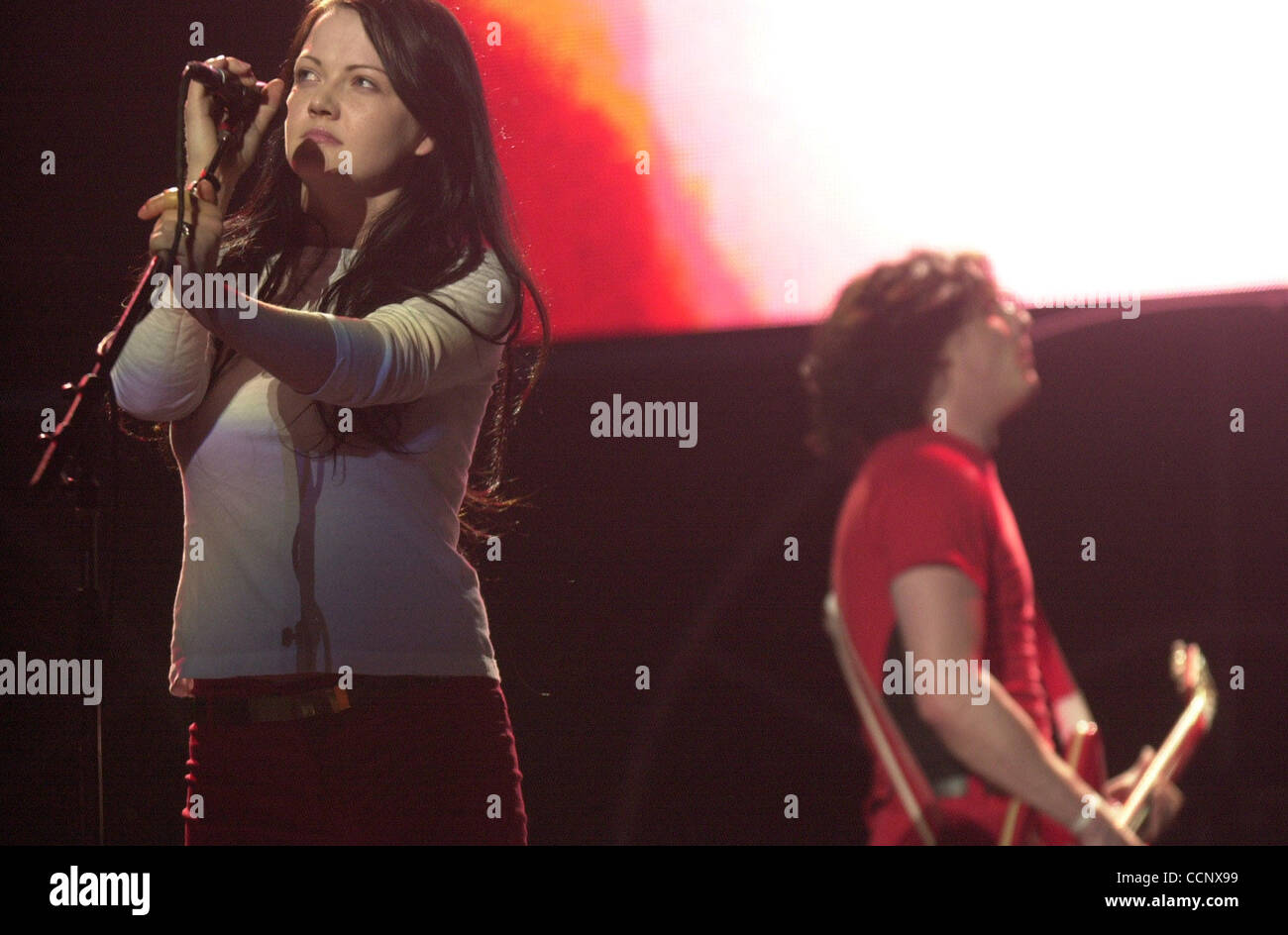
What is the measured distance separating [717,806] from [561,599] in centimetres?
49

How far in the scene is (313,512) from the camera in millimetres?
1256

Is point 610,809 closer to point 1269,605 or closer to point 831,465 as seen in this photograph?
point 831,465

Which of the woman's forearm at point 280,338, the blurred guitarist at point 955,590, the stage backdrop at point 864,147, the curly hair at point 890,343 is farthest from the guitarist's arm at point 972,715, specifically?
the stage backdrop at point 864,147

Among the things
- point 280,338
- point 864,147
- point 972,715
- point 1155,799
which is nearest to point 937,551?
point 972,715

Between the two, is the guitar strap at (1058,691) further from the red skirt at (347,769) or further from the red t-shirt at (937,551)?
the red skirt at (347,769)

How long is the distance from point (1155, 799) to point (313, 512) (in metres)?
1.06

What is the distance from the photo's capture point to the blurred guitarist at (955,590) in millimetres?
1385

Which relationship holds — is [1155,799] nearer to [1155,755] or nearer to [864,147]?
[1155,755]

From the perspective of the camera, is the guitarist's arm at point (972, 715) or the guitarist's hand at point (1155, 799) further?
the guitarist's hand at point (1155, 799)

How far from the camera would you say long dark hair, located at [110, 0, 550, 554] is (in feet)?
4.28

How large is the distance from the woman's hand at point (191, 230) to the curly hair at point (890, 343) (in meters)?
0.84

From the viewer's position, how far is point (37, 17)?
2697mm
